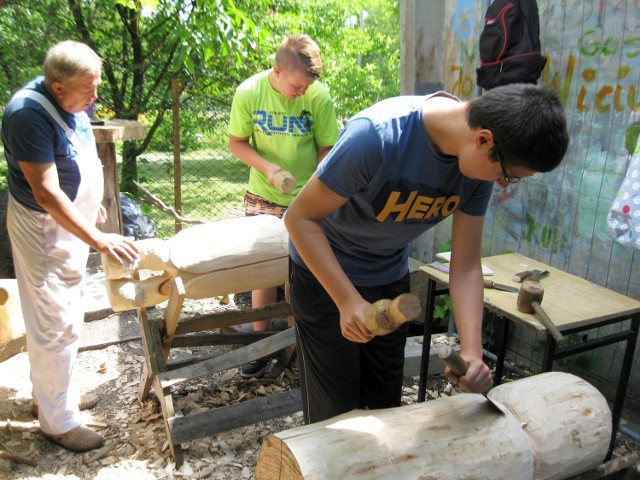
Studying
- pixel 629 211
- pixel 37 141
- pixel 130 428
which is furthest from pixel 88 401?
pixel 629 211

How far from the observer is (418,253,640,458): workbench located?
8.31 feet

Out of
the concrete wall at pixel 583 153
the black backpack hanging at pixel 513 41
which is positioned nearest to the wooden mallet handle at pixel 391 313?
the concrete wall at pixel 583 153

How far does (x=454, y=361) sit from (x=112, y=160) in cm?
347

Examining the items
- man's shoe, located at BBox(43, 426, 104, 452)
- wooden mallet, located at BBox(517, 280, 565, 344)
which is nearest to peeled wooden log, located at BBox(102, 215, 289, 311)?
man's shoe, located at BBox(43, 426, 104, 452)

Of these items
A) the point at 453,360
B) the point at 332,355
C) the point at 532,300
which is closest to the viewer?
the point at 453,360

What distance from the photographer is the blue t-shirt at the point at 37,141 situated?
2.38 m

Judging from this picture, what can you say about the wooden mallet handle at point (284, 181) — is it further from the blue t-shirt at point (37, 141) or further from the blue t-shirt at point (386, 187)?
the blue t-shirt at point (386, 187)

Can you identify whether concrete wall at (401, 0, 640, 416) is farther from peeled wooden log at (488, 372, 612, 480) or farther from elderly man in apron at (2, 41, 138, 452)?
elderly man in apron at (2, 41, 138, 452)

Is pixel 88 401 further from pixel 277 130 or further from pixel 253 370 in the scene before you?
pixel 277 130

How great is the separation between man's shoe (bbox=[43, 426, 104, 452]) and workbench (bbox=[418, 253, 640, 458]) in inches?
70.6

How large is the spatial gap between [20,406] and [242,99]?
2.21 metres

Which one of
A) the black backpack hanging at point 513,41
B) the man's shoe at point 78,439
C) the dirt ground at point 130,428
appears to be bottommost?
the dirt ground at point 130,428

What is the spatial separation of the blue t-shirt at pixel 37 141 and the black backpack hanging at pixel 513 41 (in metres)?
2.46

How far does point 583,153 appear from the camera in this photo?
11.4 ft
